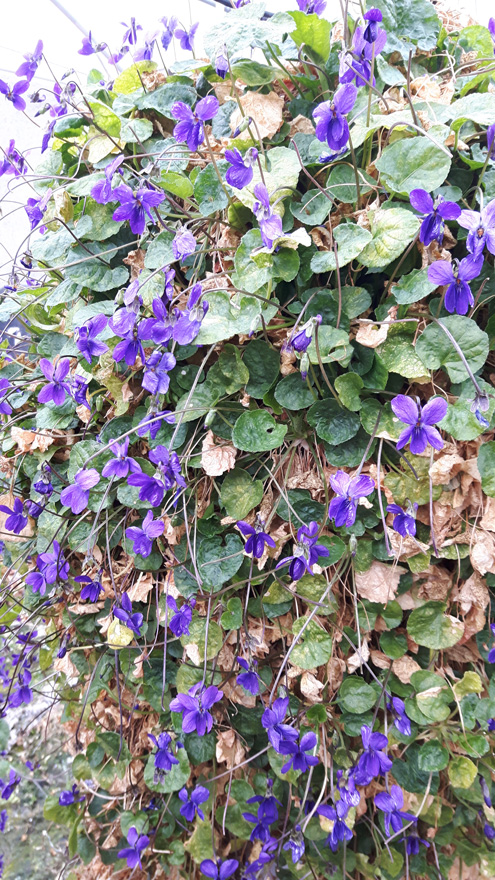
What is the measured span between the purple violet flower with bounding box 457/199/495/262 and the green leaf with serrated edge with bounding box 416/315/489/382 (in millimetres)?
128

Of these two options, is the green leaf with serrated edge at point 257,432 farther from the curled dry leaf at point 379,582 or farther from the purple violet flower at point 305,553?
the curled dry leaf at point 379,582

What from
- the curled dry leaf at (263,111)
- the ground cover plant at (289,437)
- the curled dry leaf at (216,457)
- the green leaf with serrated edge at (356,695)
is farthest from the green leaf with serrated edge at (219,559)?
the curled dry leaf at (263,111)

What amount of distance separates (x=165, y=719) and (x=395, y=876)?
15.9 inches

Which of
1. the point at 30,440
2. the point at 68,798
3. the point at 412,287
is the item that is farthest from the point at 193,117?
the point at 68,798

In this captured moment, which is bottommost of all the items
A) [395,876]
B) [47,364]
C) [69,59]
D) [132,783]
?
[395,876]

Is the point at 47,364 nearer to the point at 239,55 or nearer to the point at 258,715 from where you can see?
the point at 239,55

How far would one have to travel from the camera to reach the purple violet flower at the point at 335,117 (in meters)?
0.50

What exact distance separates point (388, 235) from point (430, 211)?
0.08 meters

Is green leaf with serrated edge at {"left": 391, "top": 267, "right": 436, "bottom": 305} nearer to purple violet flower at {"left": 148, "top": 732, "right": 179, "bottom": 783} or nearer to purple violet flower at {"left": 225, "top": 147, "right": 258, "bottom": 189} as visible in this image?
purple violet flower at {"left": 225, "top": 147, "right": 258, "bottom": 189}

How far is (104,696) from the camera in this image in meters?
0.94

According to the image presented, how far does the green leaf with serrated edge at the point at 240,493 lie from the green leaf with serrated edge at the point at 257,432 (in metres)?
0.05

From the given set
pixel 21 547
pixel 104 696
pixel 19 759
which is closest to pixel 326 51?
pixel 21 547

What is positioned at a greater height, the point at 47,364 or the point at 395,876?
the point at 47,364

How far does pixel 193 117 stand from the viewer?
604 mm
